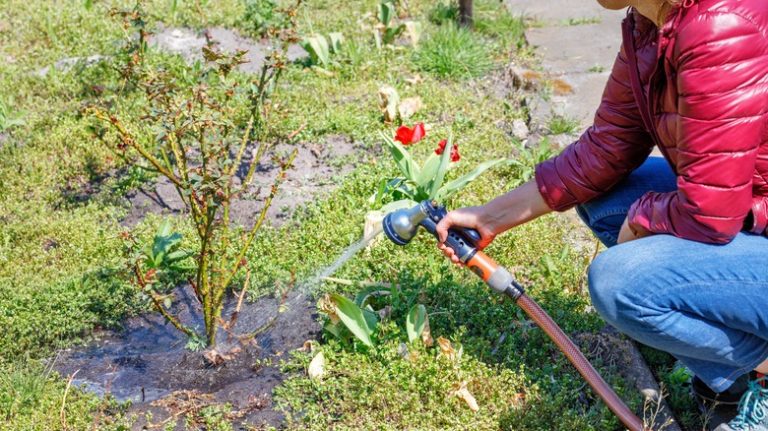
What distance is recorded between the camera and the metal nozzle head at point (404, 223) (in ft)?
9.20

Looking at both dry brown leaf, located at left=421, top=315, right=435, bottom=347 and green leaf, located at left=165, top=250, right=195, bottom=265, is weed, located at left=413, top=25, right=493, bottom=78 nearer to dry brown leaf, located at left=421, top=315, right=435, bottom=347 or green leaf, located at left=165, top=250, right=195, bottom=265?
green leaf, located at left=165, top=250, right=195, bottom=265

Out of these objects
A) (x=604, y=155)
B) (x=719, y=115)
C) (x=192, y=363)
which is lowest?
(x=192, y=363)

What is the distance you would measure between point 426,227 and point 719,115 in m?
0.95

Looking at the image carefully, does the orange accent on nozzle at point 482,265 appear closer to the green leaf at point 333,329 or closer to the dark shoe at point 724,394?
the green leaf at point 333,329

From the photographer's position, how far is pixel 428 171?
12.0 ft

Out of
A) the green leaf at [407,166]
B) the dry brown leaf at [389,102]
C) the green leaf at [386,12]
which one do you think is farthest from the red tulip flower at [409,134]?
the green leaf at [386,12]

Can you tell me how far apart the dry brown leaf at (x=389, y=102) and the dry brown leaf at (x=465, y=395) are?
195cm

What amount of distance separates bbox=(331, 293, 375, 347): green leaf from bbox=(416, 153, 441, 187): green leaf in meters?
0.86

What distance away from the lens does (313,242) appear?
362cm

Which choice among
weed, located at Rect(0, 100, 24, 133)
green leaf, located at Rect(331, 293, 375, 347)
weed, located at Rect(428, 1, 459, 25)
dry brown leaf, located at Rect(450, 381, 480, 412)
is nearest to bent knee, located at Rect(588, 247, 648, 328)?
dry brown leaf, located at Rect(450, 381, 480, 412)

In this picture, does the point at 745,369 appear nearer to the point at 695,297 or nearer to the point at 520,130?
the point at 695,297

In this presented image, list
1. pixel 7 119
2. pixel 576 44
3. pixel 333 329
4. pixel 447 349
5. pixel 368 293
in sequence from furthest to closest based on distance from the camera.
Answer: pixel 576 44
pixel 7 119
pixel 368 293
pixel 333 329
pixel 447 349

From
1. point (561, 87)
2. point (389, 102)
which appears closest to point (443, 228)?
point (389, 102)

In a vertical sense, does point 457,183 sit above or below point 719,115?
below
